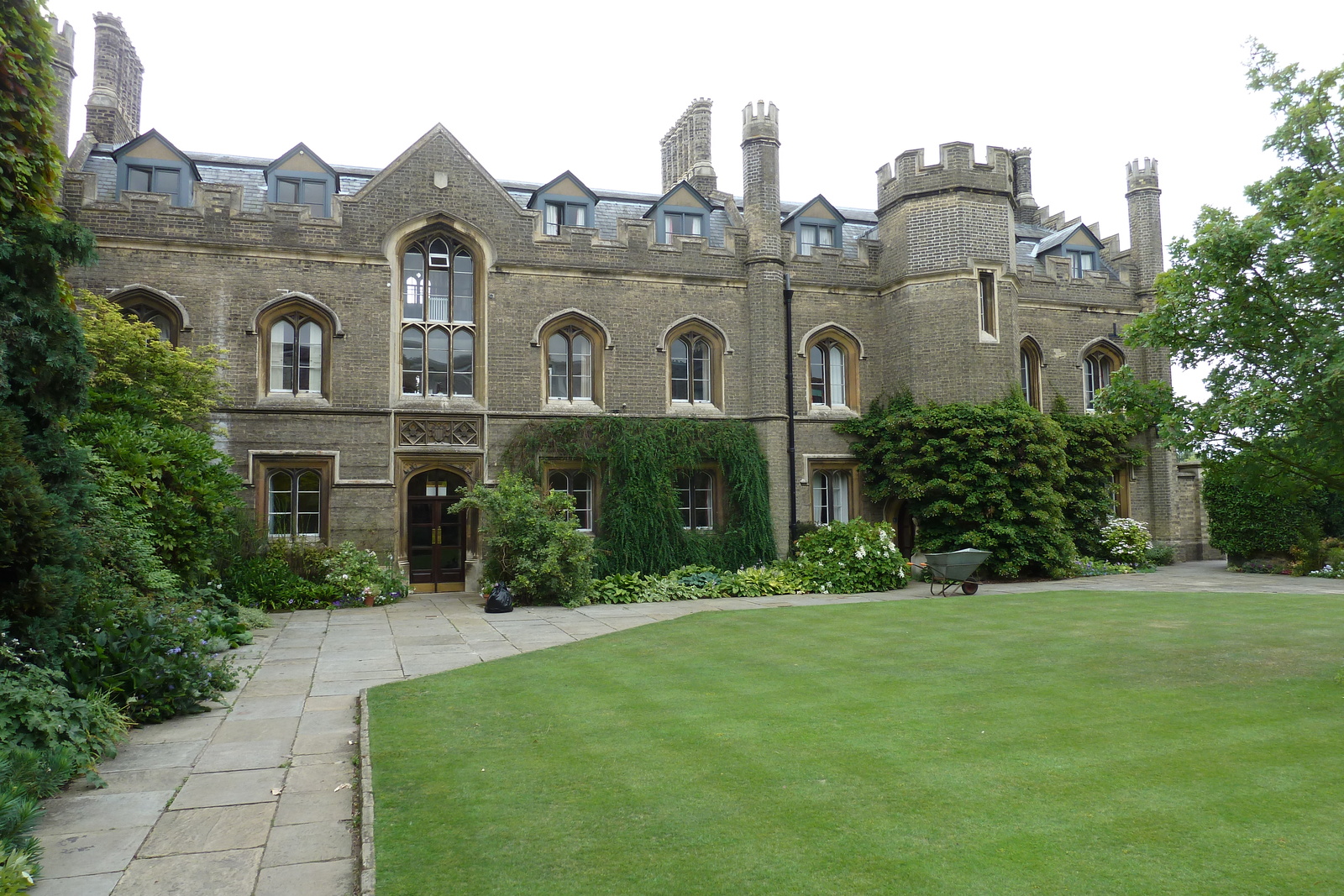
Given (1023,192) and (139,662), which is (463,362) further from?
(1023,192)

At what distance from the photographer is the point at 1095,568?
62.2ft

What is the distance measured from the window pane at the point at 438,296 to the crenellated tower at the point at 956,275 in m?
10.3

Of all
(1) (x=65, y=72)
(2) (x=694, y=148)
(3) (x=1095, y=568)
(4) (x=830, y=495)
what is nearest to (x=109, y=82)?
(1) (x=65, y=72)

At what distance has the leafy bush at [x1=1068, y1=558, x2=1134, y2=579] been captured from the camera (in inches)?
721

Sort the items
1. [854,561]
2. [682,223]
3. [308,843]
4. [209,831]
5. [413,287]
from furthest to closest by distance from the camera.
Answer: [682,223] → [413,287] → [854,561] → [209,831] → [308,843]

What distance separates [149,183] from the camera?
16.6m

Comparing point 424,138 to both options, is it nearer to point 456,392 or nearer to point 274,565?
point 456,392

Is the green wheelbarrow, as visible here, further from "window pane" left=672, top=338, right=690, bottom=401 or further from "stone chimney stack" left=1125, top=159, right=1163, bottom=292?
"stone chimney stack" left=1125, top=159, right=1163, bottom=292

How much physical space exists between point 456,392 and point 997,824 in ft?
48.3

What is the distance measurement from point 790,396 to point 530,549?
7408 millimetres

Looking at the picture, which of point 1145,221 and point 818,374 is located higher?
point 1145,221

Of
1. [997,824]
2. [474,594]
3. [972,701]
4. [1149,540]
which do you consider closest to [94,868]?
[997,824]

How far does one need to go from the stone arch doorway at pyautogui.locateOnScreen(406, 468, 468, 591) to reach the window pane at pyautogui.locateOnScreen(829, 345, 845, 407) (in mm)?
8837

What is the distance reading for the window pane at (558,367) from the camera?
18.0 metres
